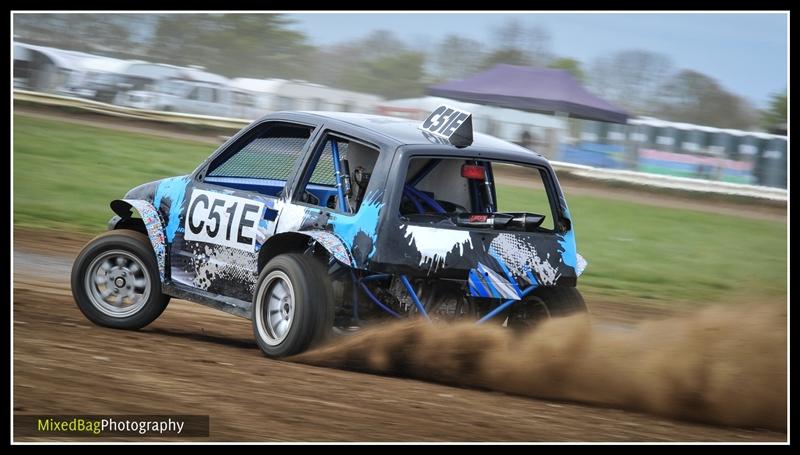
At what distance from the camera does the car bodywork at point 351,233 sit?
Result: 260 inches

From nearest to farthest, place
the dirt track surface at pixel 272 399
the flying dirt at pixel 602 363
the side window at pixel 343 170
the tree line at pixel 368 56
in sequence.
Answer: the dirt track surface at pixel 272 399
the flying dirt at pixel 602 363
the side window at pixel 343 170
the tree line at pixel 368 56

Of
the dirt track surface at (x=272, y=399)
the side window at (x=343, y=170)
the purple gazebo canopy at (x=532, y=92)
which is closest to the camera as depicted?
the dirt track surface at (x=272, y=399)

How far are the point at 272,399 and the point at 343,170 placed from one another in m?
1.93

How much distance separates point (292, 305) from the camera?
6691mm

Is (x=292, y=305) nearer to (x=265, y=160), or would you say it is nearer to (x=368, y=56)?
(x=265, y=160)

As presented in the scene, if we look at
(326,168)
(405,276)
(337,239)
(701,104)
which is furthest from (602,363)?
(701,104)

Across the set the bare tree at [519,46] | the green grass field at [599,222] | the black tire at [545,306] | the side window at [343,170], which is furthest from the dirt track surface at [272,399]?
the bare tree at [519,46]

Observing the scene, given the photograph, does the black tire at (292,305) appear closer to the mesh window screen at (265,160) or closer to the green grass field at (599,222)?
the mesh window screen at (265,160)

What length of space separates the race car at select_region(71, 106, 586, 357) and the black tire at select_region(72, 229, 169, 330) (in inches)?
0.4

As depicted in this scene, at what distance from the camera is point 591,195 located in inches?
809

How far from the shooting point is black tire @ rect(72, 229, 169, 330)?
25.4 ft

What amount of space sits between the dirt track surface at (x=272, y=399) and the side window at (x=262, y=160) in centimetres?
126

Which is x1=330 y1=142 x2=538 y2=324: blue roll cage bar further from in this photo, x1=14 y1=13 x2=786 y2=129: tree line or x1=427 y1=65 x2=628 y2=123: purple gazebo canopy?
x1=14 y1=13 x2=786 y2=129: tree line
